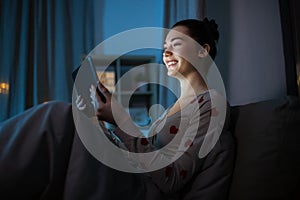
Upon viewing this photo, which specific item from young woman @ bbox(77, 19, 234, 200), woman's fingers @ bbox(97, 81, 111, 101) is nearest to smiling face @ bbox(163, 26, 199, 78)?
young woman @ bbox(77, 19, 234, 200)

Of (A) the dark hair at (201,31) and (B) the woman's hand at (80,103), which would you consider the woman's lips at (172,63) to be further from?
(B) the woman's hand at (80,103)

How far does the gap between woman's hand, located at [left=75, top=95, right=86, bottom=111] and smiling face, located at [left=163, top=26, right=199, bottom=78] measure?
0.42 metres

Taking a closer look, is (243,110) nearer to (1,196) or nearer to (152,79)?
(1,196)

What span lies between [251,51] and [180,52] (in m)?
0.46

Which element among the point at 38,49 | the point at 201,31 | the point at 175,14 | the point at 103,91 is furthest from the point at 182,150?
the point at 38,49

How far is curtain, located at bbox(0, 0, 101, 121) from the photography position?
5.08 feet

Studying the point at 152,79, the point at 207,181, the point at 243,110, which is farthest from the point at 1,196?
the point at 152,79

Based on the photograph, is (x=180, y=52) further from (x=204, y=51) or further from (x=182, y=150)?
(x=182, y=150)

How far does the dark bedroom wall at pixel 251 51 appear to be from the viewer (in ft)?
3.92

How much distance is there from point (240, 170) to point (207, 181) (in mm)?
109

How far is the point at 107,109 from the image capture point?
74 centimetres

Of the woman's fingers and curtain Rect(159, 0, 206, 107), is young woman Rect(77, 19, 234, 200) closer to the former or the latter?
the woman's fingers

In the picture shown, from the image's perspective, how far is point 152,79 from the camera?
2035mm

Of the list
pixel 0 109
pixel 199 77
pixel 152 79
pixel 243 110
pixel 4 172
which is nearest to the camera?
pixel 4 172
